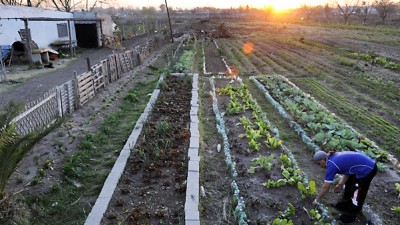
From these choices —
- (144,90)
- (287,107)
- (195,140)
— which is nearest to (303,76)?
(287,107)

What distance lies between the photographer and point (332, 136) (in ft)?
23.4

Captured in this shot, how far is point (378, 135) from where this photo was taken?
7.52m

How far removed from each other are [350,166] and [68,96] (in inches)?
287

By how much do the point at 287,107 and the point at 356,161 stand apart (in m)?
4.95

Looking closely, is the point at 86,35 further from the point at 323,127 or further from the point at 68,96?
the point at 323,127

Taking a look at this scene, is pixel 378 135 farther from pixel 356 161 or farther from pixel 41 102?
pixel 41 102

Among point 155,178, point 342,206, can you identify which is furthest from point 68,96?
Answer: point 342,206

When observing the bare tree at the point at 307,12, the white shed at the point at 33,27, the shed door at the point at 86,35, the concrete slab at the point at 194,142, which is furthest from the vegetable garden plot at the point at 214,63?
the bare tree at the point at 307,12

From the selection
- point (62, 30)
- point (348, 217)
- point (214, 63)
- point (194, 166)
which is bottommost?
point (348, 217)

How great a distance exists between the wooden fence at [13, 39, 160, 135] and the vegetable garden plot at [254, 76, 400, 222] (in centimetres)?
540

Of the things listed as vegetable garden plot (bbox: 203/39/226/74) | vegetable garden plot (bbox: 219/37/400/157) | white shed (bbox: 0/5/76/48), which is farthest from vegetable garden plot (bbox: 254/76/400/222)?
white shed (bbox: 0/5/76/48)

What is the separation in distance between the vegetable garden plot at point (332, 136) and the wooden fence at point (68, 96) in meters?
5.40

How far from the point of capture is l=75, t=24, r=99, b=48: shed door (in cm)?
2838

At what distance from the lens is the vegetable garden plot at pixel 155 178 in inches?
180
